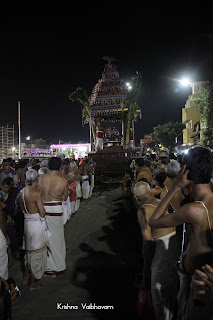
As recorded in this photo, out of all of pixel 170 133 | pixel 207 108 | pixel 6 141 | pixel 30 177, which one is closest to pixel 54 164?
pixel 30 177

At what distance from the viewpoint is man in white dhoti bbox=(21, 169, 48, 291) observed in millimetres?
4043

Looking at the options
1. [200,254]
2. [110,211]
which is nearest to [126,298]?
[200,254]

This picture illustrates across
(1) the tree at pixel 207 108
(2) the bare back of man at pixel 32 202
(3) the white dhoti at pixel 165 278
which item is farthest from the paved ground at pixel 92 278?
(1) the tree at pixel 207 108

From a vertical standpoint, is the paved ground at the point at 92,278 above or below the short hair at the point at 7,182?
below

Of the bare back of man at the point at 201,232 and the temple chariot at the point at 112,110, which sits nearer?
the bare back of man at the point at 201,232

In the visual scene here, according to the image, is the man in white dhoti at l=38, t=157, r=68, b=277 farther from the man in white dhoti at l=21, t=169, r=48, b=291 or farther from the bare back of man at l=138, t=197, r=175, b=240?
the bare back of man at l=138, t=197, r=175, b=240

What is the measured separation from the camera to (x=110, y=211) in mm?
9117

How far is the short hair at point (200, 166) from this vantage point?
1.91 meters

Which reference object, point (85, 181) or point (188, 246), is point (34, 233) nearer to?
point (188, 246)

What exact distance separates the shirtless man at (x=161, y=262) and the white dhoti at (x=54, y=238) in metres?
1.97

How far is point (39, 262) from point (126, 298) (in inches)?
58.7

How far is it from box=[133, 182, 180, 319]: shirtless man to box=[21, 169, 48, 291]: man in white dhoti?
189 centimetres

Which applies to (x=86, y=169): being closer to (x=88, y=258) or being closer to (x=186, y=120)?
(x=88, y=258)

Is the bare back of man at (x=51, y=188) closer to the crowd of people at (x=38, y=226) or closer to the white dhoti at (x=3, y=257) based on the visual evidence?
the crowd of people at (x=38, y=226)
